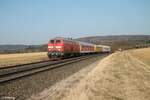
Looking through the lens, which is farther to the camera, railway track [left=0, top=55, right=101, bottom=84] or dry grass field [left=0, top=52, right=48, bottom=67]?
dry grass field [left=0, top=52, right=48, bottom=67]

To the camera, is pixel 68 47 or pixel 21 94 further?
pixel 68 47

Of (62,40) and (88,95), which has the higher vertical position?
(62,40)

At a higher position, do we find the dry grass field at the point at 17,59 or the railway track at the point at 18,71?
the railway track at the point at 18,71

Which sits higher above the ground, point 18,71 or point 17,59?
point 18,71

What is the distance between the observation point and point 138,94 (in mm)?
10656

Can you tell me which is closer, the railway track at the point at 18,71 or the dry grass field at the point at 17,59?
the railway track at the point at 18,71

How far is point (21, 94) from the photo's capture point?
10.3 m

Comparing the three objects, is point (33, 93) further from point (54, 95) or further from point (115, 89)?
point (115, 89)

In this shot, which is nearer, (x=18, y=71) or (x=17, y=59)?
(x=18, y=71)

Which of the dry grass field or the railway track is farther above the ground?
the railway track

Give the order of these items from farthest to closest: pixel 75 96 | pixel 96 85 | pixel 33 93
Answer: pixel 96 85 → pixel 33 93 → pixel 75 96

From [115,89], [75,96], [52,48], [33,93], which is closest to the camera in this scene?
[75,96]

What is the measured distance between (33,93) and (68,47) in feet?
95.8

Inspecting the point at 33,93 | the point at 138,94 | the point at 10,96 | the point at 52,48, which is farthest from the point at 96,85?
the point at 52,48
